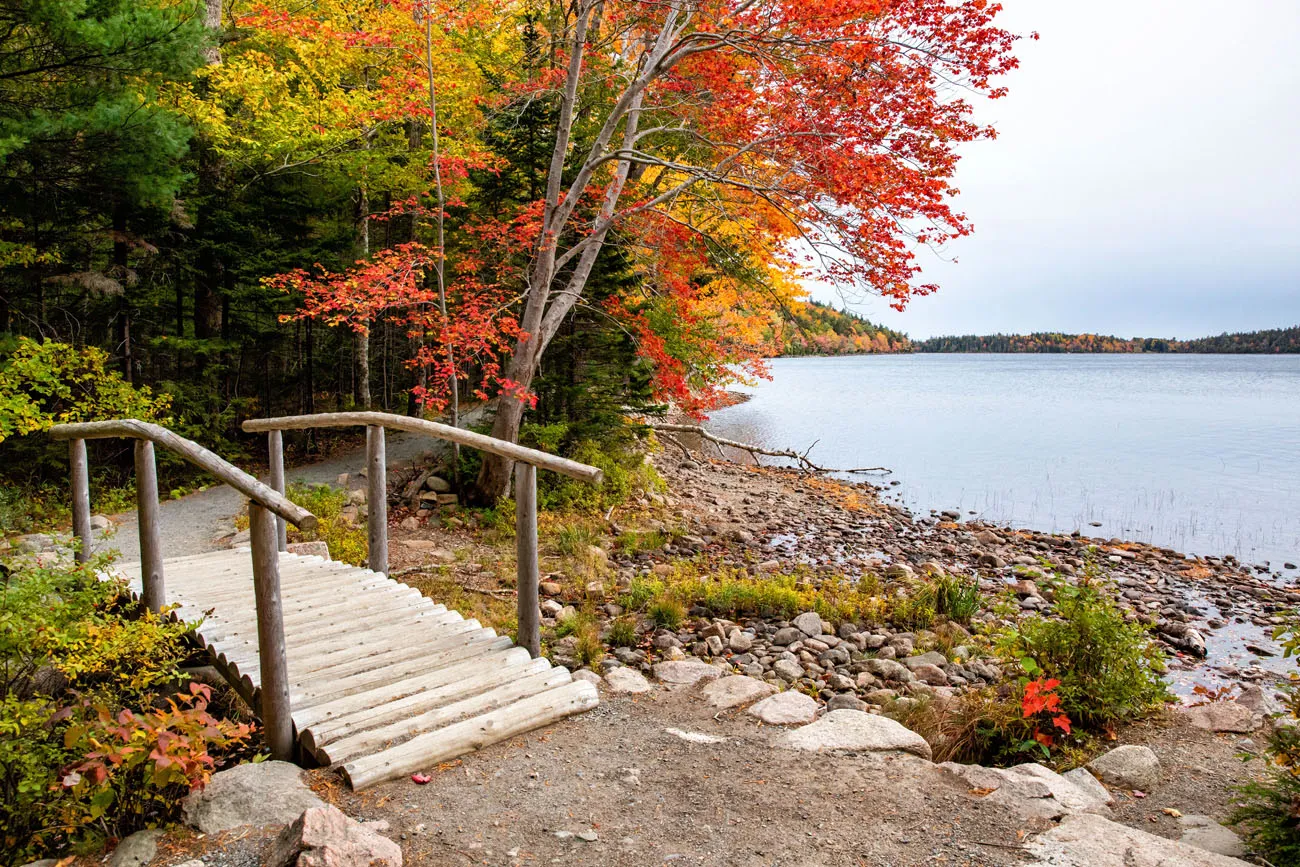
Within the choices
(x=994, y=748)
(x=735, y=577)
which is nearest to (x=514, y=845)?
(x=994, y=748)

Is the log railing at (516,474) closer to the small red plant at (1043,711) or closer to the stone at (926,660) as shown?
the small red plant at (1043,711)

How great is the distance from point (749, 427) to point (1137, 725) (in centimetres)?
2252

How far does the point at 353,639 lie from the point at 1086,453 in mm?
23415

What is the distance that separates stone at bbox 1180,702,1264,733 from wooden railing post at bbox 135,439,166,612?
21.5 ft

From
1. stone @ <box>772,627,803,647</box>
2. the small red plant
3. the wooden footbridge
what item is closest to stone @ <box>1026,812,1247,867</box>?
the small red plant

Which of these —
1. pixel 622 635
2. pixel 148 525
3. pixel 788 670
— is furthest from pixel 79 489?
pixel 788 670

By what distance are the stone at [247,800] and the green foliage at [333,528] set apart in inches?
163

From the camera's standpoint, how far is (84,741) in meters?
3.02

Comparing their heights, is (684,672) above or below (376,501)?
below

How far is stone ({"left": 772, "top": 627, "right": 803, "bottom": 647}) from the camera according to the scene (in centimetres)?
682

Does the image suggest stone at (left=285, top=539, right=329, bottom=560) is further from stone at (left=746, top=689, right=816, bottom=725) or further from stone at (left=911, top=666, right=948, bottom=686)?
stone at (left=911, top=666, right=948, bottom=686)

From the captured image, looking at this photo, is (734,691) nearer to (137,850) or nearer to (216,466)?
(137,850)

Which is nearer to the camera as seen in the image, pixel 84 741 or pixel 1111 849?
pixel 1111 849

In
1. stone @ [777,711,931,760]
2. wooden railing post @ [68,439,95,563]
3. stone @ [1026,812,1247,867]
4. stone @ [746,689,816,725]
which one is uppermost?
wooden railing post @ [68,439,95,563]
